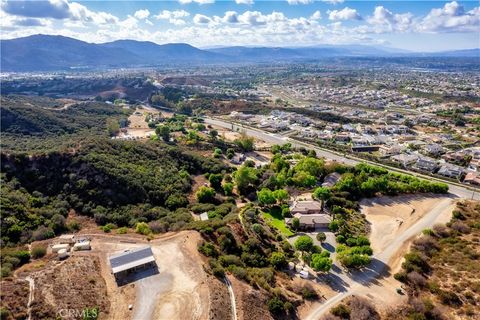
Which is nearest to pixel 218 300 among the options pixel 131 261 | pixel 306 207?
pixel 131 261

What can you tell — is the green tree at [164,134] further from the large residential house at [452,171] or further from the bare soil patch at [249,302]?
the large residential house at [452,171]

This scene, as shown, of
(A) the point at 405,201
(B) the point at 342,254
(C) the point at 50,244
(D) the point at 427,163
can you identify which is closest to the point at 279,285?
(B) the point at 342,254

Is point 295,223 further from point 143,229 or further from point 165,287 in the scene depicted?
point 165,287

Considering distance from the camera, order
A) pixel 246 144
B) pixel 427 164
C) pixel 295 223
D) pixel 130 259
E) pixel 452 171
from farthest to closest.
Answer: pixel 246 144, pixel 427 164, pixel 452 171, pixel 295 223, pixel 130 259

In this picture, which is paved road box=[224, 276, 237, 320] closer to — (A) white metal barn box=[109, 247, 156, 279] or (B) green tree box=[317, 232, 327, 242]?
(A) white metal barn box=[109, 247, 156, 279]

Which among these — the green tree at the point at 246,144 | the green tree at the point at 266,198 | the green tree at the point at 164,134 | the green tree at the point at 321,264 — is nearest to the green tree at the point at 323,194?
the green tree at the point at 266,198

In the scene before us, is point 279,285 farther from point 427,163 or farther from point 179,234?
point 427,163
